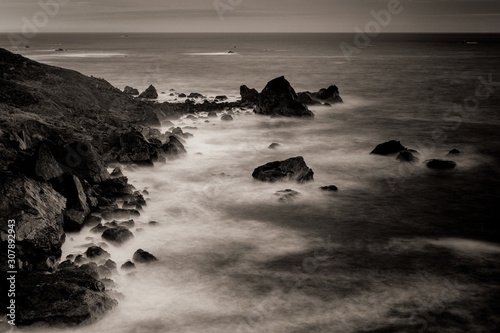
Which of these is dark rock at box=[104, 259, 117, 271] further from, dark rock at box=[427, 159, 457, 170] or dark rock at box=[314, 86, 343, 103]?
dark rock at box=[314, 86, 343, 103]

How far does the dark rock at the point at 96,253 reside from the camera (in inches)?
397

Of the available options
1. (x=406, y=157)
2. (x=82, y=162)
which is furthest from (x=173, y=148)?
(x=406, y=157)

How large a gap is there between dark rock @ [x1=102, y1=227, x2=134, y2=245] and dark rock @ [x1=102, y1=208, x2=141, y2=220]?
117 cm

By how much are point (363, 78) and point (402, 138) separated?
2864 cm

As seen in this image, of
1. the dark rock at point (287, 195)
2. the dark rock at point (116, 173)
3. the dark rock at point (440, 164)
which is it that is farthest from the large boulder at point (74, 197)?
the dark rock at point (440, 164)

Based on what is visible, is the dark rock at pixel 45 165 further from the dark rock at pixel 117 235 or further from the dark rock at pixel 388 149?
the dark rock at pixel 388 149

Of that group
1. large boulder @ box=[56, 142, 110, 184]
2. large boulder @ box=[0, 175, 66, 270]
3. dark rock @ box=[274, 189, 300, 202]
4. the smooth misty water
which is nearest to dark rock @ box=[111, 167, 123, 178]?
the smooth misty water

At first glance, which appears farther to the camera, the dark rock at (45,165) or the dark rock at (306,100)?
the dark rock at (306,100)

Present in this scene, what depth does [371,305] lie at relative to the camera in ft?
28.3

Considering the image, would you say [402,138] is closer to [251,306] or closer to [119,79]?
[251,306]

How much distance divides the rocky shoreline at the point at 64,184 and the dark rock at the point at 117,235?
0.02 metres

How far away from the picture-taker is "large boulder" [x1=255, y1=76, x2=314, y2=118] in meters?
28.3

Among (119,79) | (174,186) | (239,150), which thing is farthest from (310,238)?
(119,79)

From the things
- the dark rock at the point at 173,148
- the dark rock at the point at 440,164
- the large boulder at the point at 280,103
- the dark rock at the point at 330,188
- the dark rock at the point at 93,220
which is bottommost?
the dark rock at the point at 93,220
